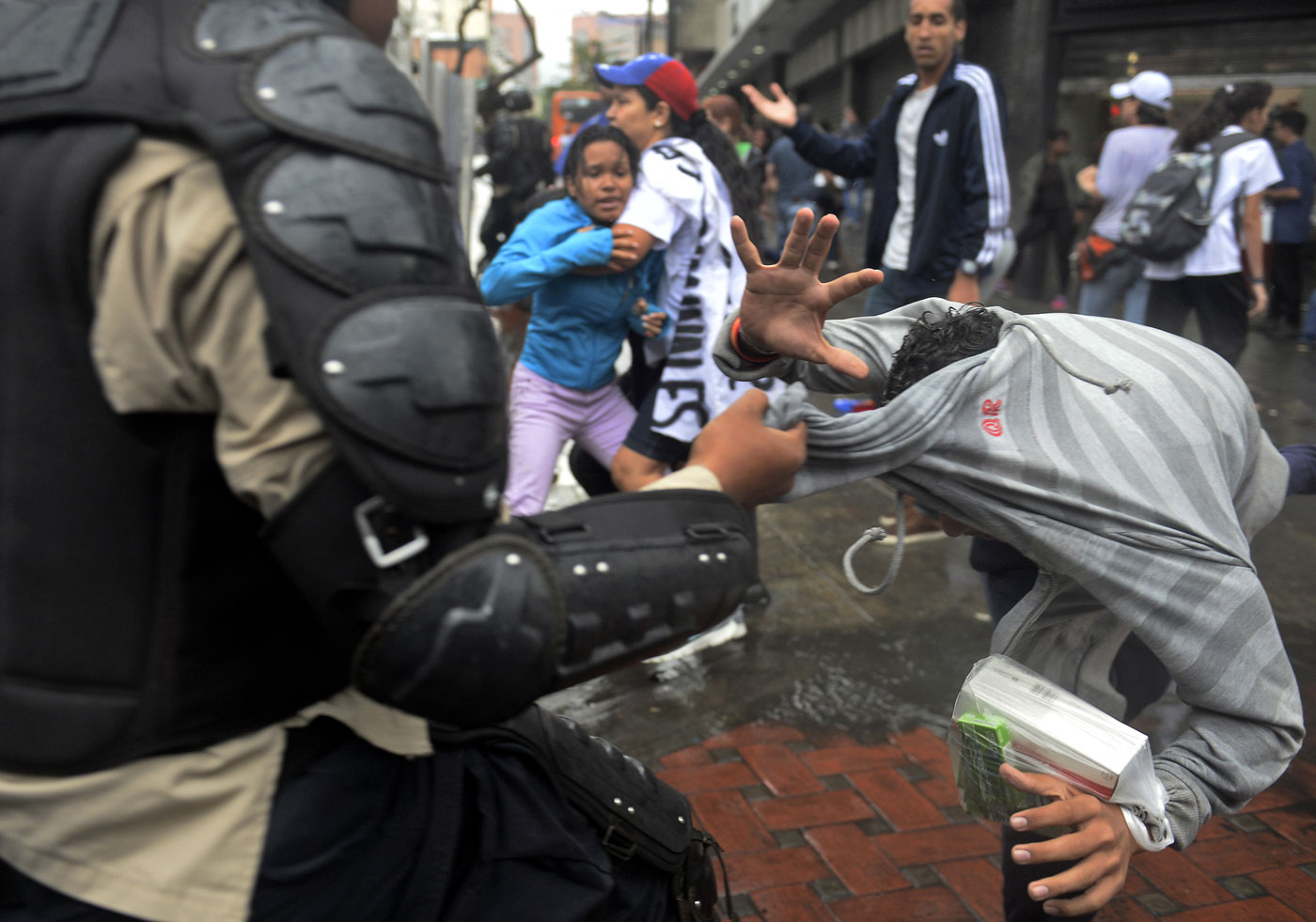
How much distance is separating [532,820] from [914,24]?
4.22 m

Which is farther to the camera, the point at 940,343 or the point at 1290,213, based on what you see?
the point at 1290,213

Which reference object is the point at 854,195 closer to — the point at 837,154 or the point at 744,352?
the point at 837,154

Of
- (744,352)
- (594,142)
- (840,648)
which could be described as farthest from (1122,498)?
(594,142)

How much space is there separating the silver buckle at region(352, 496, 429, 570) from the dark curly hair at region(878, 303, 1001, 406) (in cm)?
108

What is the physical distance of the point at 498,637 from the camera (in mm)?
1078

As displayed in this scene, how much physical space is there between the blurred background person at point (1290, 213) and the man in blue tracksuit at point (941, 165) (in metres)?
5.99

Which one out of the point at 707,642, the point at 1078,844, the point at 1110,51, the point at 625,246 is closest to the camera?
the point at 1078,844

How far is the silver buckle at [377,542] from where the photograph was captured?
104 cm

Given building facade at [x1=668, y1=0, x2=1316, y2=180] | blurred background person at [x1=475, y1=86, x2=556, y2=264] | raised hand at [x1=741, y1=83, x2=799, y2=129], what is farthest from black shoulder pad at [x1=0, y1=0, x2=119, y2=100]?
building facade at [x1=668, y1=0, x2=1316, y2=180]

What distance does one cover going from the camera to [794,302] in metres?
1.81

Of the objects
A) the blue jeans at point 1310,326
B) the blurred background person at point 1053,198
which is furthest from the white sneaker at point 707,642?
the blurred background person at point 1053,198

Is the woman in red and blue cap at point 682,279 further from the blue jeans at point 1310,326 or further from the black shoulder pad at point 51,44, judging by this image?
the blue jeans at point 1310,326

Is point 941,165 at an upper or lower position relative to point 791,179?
upper

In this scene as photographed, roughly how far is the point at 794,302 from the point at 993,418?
0.38 metres
